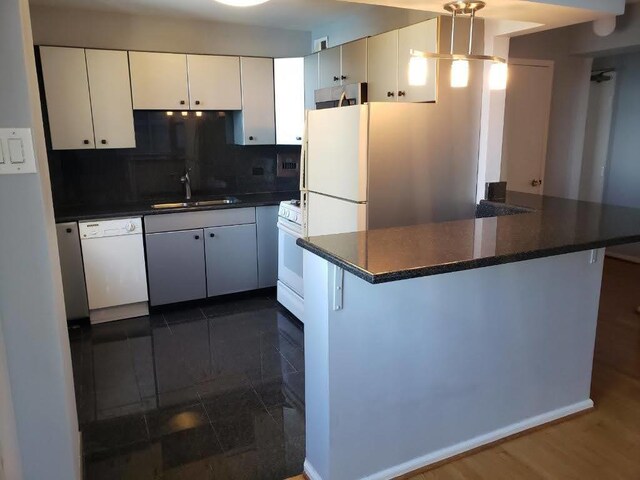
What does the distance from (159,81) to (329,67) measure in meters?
1.32

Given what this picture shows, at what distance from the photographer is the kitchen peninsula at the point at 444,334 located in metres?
1.82

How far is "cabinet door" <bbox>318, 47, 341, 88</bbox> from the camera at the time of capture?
3761 mm

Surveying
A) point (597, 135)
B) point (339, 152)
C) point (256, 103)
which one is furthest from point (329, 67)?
point (597, 135)

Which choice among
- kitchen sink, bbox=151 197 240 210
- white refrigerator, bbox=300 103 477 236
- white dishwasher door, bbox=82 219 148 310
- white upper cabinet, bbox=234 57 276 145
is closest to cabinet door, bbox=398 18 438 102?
white refrigerator, bbox=300 103 477 236

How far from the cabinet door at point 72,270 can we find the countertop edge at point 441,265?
7.63ft

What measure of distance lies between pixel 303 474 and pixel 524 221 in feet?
4.94

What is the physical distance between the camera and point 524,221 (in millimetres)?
2326

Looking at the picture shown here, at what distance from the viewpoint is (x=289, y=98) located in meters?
4.29

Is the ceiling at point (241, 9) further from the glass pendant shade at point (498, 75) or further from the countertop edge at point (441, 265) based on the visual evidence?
the countertop edge at point (441, 265)

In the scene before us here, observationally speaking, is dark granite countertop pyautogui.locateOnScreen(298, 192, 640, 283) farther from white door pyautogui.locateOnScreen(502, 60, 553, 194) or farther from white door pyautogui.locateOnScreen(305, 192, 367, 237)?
white door pyautogui.locateOnScreen(502, 60, 553, 194)

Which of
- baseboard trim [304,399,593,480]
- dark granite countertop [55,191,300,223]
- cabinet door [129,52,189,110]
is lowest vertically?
baseboard trim [304,399,593,480]

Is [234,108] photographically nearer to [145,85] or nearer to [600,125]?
[145,85]

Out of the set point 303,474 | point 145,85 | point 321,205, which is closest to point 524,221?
point 321,205

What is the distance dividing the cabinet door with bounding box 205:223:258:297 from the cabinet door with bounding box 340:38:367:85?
140 centimetres
